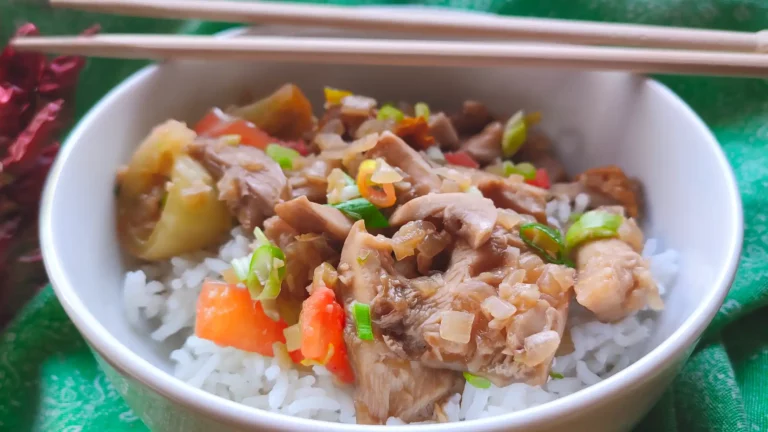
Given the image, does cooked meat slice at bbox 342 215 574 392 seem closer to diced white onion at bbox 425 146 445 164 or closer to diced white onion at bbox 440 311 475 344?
diced white onion at bbox 440 311 475 344

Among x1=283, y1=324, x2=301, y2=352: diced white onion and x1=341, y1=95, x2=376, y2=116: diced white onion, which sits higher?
x1=341, y1=95, x2=376, y2=116: diced white onion

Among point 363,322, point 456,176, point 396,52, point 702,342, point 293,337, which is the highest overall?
point 396,52

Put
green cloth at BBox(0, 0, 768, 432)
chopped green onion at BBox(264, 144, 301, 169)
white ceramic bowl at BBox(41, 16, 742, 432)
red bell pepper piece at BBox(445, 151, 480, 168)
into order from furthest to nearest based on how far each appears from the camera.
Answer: red bell pepper piece at BBox(445, 151, 480, 168) → chopped green onion at BBox(264, 144, 301, 169) → green cloth at BBox(0, 0, 768, 432) → white ceramic bowl at BBox(41, 16, 742, 432)

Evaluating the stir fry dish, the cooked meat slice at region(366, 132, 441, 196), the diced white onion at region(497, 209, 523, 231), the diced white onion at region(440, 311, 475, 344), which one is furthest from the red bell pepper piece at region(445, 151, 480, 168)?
the diced white onion at region(440, 311, 475, 344)

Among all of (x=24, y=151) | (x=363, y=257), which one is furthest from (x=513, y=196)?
(x=24, y=151)

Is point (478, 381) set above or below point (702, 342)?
above

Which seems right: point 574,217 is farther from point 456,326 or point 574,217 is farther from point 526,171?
point 456,326

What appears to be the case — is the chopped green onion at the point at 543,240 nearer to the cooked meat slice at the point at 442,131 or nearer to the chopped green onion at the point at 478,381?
the chopped green onion at the point at 478,381

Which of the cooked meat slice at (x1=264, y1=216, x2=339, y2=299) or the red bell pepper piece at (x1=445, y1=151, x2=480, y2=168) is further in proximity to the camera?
the red bell pepper piece at (x1=445, y1=151, x2=480, y2=168)
